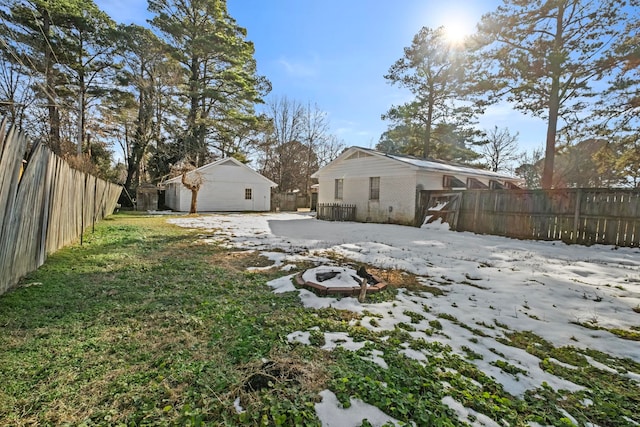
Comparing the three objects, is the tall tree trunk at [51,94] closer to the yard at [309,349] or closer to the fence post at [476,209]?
the yard at [309,349]

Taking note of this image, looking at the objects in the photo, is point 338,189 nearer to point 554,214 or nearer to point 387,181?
point 387,181

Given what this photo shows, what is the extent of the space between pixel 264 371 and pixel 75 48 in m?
24.7

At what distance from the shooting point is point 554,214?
8164 mm

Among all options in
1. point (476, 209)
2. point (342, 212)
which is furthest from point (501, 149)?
point (476, 209)

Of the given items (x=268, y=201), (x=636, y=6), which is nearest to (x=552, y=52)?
(x=636, y=6)

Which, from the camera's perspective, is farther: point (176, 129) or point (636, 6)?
point (176, 129)

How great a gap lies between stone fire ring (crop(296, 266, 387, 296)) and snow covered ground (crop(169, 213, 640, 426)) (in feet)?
0.50

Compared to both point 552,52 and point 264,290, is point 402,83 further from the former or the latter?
point 264,290

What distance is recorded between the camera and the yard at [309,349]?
1.58 m

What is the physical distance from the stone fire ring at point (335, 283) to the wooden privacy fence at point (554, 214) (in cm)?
726

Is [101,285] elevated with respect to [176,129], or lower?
lower

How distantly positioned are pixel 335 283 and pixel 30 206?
4.09m

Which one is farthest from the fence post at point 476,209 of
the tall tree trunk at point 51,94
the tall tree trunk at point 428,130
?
the tall tree trunk at point 51,94

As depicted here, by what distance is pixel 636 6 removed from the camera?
34.0ft
